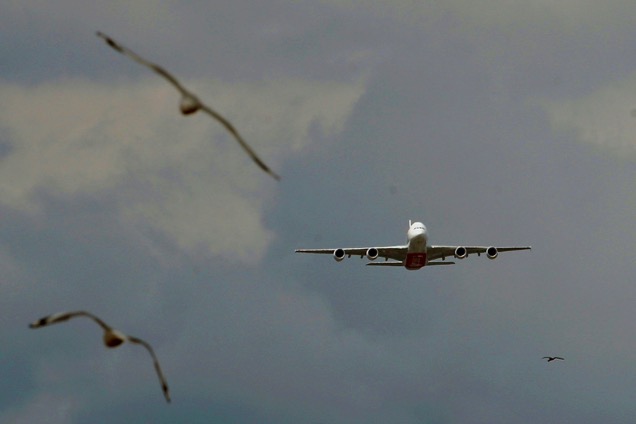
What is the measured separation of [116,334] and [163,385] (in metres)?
2.46

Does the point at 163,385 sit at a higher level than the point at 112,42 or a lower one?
lower

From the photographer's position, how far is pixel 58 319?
35906 mm

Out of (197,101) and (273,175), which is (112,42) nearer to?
(197,101)

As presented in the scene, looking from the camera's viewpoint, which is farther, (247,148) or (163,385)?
(163,385)

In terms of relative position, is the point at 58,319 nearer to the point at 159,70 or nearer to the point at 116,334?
the point at 116,334

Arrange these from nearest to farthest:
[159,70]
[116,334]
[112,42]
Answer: [159,70], [112,42], [116,334]

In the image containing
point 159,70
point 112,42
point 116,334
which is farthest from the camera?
point 116,334

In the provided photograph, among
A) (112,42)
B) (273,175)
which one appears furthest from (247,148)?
(112,42)

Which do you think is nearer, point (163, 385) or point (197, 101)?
point (197, 101)

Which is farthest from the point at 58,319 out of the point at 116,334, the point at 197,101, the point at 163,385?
the point at 197,101

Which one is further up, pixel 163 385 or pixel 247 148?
pixel 247 148

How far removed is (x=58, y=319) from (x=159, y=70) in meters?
8.95

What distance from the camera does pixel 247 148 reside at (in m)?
→ 33.2

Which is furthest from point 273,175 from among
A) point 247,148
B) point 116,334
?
point 116,334
